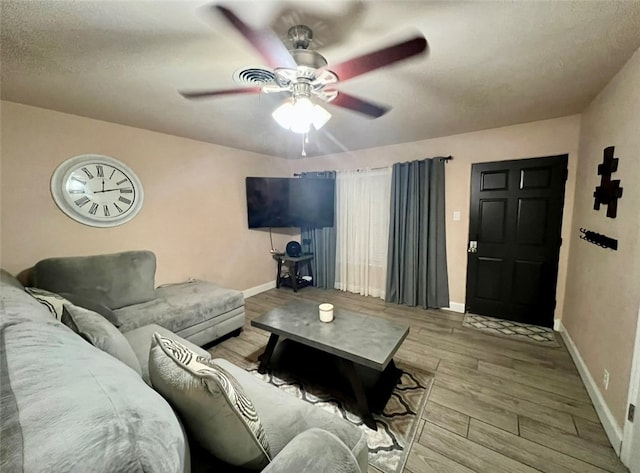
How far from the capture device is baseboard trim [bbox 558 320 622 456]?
146cm

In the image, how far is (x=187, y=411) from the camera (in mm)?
829

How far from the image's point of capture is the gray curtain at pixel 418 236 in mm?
3363

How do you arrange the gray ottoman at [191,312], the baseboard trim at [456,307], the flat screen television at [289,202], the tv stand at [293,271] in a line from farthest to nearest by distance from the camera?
the tv stand at [293,271], the flat screen television at [289,202], the baseboard trim at [456,307], the gray ottoman at [191,312]

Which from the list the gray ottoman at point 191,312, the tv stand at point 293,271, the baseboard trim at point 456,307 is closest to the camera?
the gray ottoman at point 191,312

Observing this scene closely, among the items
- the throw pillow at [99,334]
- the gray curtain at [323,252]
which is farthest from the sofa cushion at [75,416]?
the gray curtain at [323,252]

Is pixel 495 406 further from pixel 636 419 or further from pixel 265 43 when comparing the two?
pixel 265 43

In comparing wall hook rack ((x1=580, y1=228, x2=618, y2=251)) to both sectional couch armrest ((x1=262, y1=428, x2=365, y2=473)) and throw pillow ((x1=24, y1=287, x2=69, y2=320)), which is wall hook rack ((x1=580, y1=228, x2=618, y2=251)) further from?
throw pillow ((x1=24, y1=287, x2=69, y2=320))

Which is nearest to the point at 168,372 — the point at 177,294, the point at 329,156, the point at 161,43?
the point at 161,43

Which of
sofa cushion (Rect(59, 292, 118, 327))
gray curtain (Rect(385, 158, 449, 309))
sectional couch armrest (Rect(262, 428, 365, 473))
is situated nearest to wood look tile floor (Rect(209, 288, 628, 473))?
gray curtain (Rect(385, 158, 449, 309))

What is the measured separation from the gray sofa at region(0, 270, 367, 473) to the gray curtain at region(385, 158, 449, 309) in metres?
2.74

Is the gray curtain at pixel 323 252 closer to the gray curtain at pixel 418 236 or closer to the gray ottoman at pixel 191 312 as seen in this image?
the gray curtain at pixel 418 236

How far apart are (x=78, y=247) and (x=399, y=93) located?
3.25m

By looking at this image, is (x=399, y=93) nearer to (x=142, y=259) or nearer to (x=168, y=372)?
(x=168, y=372)

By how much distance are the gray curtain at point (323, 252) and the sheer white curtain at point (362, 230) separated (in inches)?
3.7
